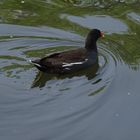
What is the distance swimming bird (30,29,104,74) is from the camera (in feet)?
32.8

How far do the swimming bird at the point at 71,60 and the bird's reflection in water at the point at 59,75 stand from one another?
6cm

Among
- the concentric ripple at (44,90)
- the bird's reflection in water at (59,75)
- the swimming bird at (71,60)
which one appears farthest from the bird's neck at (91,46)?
the bird's reflection in water at (59,75)

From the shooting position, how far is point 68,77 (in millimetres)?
10125

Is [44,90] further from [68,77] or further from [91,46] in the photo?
[91,46]

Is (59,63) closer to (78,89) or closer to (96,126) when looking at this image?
(78,89)

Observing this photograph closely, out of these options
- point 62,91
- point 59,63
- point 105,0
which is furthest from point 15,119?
point 105,0

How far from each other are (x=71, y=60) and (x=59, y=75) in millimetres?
353

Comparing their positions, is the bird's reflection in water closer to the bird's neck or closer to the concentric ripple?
the concentric ripple

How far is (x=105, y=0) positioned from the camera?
13.8 meters

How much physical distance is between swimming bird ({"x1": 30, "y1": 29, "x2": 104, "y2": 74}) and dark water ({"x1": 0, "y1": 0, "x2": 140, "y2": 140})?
0.14 meters

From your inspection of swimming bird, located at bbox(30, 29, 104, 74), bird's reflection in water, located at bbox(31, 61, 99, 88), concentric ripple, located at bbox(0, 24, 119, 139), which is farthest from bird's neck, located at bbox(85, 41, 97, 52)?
bird's reflection in water, located at bbox(31, 61, 99, 88)

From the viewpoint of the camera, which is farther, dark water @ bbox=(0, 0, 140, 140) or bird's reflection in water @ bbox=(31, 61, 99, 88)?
bird's reflection in water @ bbox=(31, 61, 99, 88)

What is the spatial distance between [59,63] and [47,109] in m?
1.47

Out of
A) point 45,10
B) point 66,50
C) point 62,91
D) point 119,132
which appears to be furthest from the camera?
point 45,10
